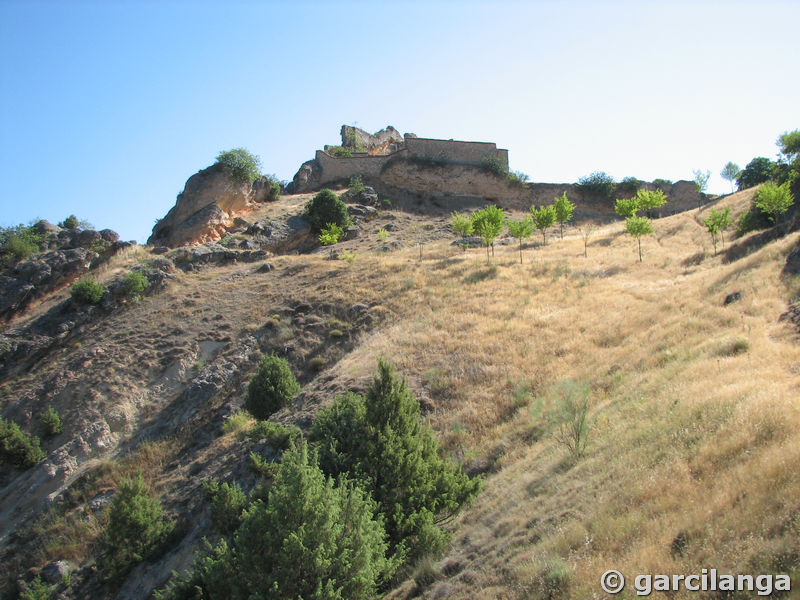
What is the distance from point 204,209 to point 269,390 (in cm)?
2146

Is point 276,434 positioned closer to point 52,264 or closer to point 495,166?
point 52,264

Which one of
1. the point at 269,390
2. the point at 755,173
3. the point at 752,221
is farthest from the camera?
the point at 755,173

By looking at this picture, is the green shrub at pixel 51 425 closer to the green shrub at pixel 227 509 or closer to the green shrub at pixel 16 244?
the green shrub at pixel 227 509

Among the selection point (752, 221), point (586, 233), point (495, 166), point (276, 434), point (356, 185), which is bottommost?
point (276, 434)

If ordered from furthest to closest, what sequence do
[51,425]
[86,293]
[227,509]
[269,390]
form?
1. [86,293]
2. [51,425]
3. [269,390]
4. [227,509]

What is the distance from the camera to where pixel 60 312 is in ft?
82.3

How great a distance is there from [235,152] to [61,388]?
21.3 m

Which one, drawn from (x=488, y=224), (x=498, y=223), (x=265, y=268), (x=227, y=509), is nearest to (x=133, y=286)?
(x=265, y=268)

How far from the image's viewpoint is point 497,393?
1503 cm

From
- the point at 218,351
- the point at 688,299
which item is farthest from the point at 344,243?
the point at 688,299

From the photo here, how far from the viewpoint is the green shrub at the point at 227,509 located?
11.8m

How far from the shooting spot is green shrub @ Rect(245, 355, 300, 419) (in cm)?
1691

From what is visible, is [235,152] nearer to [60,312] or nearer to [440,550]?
[60,312]

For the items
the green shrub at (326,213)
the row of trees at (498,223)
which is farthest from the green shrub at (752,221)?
the green shrub at (326,213)
